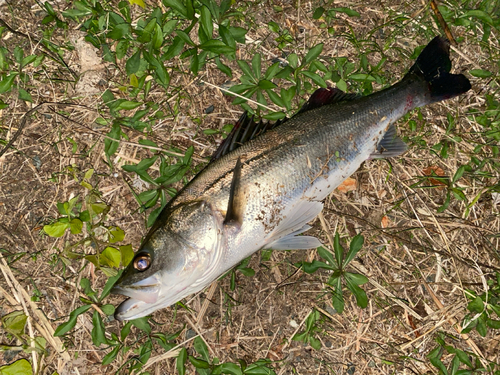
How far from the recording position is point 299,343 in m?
4.00

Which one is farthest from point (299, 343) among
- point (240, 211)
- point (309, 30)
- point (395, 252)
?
point (309, 30)

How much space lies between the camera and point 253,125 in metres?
3.56

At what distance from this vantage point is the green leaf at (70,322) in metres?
3.69

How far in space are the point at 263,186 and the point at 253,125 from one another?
72 centimetres

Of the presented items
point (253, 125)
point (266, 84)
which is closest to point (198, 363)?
point (253, 125)

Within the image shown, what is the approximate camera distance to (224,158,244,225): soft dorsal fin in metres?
3.10

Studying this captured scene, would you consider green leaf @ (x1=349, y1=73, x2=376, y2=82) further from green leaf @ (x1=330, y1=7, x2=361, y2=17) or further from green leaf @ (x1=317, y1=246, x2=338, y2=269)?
green leaf @ (x1=317, y1=246, x2=338, y2=269)

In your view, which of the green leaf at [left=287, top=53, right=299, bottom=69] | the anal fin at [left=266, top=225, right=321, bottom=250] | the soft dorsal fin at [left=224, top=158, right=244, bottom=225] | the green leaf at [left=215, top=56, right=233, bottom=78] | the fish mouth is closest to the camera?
the fish mouth

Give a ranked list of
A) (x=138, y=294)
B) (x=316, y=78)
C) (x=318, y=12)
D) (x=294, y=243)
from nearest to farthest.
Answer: (x=138, y=294), (x=294, y=243), (x=316, y=78), (x=318, y=12)

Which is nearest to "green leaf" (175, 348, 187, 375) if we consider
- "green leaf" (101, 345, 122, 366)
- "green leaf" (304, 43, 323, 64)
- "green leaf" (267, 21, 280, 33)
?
"green leaf" (101, 345, 122, 366)

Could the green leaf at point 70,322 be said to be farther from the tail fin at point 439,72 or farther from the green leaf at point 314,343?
the tail fin at point 439,72

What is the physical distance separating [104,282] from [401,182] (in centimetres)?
370

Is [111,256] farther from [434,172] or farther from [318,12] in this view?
[434,172]

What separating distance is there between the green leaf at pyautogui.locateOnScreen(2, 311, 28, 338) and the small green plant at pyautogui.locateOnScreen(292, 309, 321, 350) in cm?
307
